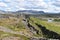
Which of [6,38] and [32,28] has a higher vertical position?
→ [6,38]

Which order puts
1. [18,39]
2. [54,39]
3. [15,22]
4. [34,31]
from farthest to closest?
[15,22] < [34,31] < [54,39] < [18,39]

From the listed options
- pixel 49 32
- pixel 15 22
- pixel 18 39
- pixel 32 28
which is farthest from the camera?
pixel 15 22

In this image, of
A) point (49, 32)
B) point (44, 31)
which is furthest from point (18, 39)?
point (44, 31)

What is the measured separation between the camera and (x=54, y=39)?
102m

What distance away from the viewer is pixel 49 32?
125688 mm

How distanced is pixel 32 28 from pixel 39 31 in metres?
9.90

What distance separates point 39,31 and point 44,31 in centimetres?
451

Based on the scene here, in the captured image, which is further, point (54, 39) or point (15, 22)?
point (15, 22)

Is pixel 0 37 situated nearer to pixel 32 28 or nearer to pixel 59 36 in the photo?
pixel 59 36

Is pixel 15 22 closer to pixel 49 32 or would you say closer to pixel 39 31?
pixel 39 31

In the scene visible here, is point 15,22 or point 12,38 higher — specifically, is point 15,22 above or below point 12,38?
below

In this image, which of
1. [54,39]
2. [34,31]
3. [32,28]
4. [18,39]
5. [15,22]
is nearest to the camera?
[18,39]

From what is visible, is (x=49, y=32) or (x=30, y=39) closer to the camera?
(x=30, y=39)

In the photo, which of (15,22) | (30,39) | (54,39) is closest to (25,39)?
(30,39)
